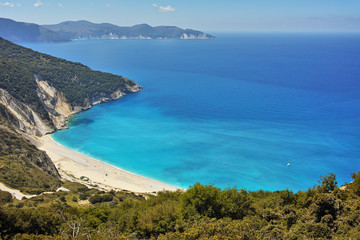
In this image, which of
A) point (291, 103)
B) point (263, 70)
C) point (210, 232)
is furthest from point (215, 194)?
point (263, 70)

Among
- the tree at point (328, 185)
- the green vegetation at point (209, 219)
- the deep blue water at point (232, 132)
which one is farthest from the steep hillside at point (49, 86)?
the tree at point (328, 185)

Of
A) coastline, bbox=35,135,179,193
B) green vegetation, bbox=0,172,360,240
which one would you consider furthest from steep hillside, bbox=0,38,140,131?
green vegetation, bbox=0,172,360,240

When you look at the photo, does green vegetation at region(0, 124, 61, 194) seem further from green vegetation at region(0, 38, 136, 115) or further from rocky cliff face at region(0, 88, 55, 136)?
green vegetation at region(0, 38, 136, 115)

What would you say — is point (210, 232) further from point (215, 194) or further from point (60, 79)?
point (60, 79)

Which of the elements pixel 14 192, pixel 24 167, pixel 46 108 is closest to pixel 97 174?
pixel 24 167

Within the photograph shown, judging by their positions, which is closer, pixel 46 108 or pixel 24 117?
pixel 24 117

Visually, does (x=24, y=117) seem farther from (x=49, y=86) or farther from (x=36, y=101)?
(x=49, y=86)
